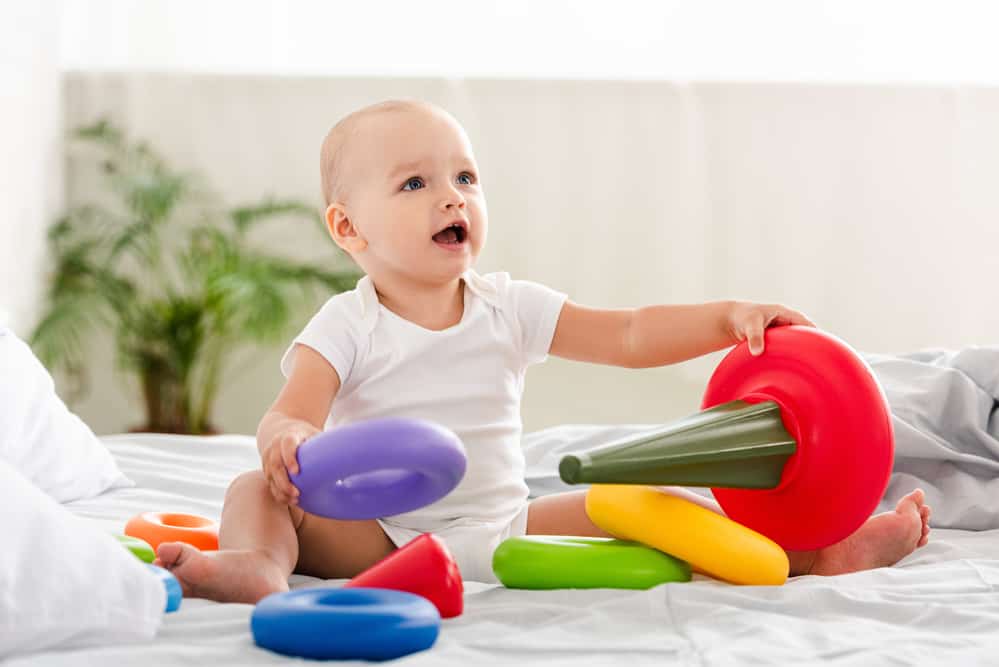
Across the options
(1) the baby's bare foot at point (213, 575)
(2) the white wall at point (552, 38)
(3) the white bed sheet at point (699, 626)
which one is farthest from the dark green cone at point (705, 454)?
(2) the white wall at point (552, 38)

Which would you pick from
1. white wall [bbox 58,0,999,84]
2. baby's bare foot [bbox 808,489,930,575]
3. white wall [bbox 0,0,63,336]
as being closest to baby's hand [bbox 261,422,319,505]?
baby's bare foot [bbox 808,489,930,575]

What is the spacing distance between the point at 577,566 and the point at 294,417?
0.35m

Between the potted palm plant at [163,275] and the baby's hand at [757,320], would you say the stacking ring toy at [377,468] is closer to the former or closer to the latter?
→ the baby's hand at [757,320]

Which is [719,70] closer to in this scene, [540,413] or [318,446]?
[540,413]

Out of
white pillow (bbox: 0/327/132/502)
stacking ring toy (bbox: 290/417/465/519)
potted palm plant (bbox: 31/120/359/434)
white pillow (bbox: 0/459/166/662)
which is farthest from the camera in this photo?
potted palm plant (bbox: 31/120/359/434)

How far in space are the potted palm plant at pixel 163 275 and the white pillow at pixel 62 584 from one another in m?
2.49

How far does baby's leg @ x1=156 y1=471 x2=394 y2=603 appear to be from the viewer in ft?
3.72

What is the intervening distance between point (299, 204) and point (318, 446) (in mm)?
2578

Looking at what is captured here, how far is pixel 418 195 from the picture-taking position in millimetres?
1417

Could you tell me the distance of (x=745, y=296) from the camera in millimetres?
3586

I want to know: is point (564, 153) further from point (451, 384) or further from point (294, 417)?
point (294, 417)

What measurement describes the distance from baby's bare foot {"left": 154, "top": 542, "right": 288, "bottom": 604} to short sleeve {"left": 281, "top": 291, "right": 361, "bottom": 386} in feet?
0.99

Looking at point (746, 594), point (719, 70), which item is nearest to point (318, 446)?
point (746, 594)

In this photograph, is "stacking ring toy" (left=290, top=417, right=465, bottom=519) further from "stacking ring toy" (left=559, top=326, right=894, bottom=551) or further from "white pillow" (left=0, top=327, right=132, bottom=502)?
"white pillow" (left=0, top=327, right=132, bottom=502)
